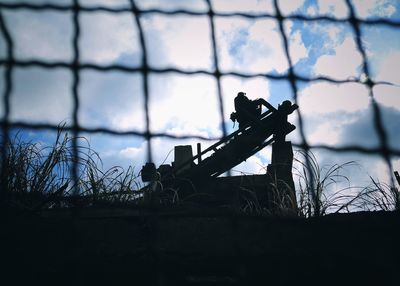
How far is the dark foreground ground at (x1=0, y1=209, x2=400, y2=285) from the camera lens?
1.01 metres

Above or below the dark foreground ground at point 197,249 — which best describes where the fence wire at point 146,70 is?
above

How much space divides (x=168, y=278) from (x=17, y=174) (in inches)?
35.6

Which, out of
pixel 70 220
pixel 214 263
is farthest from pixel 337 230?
pixel 70 220

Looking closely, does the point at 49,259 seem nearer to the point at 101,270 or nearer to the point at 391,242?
the point at 101,270

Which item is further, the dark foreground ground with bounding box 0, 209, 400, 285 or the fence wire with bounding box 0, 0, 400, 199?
the fence wire with bounding box 0, 0, 400, 199

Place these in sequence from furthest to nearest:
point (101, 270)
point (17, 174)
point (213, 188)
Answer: point (213, 188), point (17, 174), point (101, 270)

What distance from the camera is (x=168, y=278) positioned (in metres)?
1.02

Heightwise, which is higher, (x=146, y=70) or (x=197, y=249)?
(x=146, y=70)

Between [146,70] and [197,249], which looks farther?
[146,70]

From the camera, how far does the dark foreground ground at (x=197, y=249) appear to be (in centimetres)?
101

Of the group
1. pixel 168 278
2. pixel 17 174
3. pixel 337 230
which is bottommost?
pixel 168 278

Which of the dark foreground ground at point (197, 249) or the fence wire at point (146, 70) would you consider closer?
the dark foreground ground at point (197, 249)

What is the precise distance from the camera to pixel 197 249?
109cm

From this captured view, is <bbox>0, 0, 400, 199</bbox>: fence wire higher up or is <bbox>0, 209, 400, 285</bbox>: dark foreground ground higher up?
<bbox>0, 0, 400, 199</bbox>: fence wire
